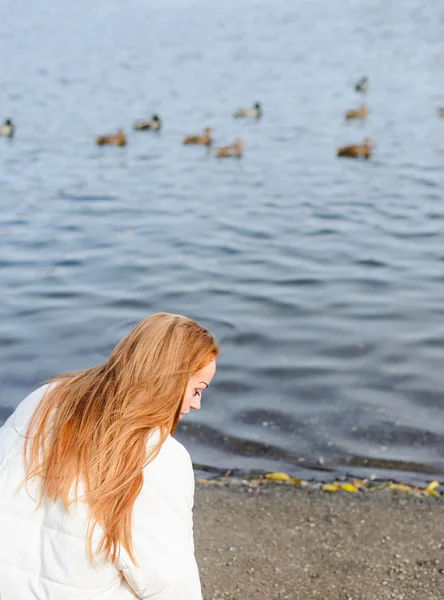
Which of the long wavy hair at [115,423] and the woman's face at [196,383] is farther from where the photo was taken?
the woman's face at [196,383]

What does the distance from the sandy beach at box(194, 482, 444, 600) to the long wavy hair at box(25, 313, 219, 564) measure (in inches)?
74.1

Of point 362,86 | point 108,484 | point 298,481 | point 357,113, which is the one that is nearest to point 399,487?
point 298,481

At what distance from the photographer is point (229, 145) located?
19.5 m

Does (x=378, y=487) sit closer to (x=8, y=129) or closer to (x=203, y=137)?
(x=203, y=137)

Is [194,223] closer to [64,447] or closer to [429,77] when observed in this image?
[64,447]

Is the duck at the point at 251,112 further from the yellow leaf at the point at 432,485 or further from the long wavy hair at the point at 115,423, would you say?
the long wavy hair at the point at 115,423

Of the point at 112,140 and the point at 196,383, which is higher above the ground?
the point at 196,383

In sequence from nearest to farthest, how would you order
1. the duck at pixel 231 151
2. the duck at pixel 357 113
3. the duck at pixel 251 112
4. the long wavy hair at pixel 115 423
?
the long wavy hair at pixel 115 423 < the duck at pixel 231 151 < the duck at pixel 357 113 < the duck at pixel 251 112

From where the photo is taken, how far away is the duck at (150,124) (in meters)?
21.4

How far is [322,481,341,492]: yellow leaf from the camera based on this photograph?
5.91m

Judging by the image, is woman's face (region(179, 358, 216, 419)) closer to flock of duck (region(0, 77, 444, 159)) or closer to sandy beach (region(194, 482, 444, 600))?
sandy beach (region(194, 482, 444, 600))

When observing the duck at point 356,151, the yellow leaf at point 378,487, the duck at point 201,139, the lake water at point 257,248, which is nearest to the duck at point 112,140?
the lake water at point 257,248

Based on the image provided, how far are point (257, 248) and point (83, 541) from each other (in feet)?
31.4

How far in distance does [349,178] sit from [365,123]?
19.3 ft
